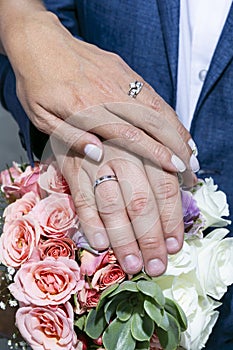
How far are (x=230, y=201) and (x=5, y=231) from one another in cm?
42

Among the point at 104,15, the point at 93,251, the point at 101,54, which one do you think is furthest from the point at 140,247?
the point at 104,15

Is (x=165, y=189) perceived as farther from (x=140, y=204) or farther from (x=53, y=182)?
(x=53, y=182)

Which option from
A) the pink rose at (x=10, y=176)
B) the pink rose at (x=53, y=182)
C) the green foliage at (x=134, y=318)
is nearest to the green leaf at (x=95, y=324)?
the green foliage at (x=134, y=318)

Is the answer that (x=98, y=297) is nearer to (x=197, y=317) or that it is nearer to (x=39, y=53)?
(x=197, y=317)

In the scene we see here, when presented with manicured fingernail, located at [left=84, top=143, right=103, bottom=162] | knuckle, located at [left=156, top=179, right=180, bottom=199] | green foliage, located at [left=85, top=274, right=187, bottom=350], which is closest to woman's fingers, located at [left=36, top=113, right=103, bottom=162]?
manicured fingernail, located at [left=84, top=143, right=103, bottom=162]

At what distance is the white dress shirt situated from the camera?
1184mm

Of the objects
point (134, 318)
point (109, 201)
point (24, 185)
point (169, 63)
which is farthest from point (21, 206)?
point (169, 63)

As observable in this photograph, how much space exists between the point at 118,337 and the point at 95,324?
38 millimetres

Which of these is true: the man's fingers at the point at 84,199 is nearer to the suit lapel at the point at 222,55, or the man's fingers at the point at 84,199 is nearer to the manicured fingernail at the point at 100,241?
the manicured fingernail at the point at 100,241

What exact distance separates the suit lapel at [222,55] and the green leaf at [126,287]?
396mm

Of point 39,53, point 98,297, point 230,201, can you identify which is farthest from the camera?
point 230,201

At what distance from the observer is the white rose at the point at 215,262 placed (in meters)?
1.03

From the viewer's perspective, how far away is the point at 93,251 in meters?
0.99

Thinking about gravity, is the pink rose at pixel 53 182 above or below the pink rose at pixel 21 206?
above
